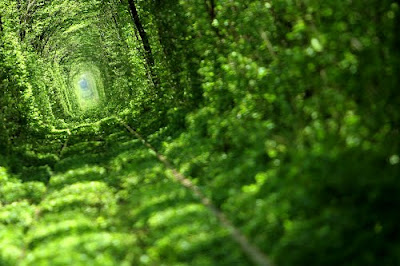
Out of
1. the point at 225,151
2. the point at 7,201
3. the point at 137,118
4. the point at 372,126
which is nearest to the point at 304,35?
the point at 372,126

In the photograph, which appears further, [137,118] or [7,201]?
[137,118]

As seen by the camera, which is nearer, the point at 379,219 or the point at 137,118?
the point at 379,219

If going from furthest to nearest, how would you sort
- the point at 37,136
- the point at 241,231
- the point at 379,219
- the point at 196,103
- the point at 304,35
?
the point at 37,136
the point at 196,103
the point at 304,35
the point at 241,231
the point at 379,219

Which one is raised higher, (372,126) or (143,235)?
(372,126)

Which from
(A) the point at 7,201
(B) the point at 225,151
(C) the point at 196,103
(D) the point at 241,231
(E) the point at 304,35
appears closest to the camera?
(D) the point at 241,231

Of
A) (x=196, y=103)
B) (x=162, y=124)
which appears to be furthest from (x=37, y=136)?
(x=196, y=103)

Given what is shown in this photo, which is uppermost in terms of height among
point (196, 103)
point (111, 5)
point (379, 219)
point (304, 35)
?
point (111, 5)

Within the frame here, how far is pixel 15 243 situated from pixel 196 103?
7551mm

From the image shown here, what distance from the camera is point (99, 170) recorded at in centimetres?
1177

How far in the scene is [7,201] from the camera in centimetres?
1071

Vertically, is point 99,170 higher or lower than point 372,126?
lower

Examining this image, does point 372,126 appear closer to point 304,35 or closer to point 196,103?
point 304,35

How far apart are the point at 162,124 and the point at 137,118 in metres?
4.72

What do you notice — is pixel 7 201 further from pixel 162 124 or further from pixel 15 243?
pixel 162 124
